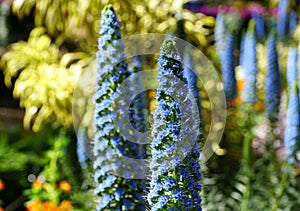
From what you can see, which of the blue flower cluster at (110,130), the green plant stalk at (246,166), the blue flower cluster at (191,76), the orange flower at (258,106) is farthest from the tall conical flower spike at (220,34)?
the blue flower cluster at (110,130)

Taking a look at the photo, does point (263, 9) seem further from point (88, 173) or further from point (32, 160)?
point (88, 173)

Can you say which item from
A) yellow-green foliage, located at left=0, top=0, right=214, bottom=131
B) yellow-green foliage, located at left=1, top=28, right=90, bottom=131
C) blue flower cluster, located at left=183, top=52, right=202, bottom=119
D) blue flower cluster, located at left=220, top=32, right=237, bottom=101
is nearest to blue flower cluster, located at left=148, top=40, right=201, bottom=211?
blue flower cluster, located at left=183, top=52, right=202, bottom=119

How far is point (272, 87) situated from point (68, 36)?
2584 mm

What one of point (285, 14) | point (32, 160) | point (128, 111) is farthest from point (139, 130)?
point (285, 14)

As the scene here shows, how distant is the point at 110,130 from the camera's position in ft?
7.89

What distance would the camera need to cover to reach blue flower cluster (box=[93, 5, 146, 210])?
241 cm

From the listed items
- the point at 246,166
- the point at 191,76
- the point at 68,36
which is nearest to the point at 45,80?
the point at 68,36

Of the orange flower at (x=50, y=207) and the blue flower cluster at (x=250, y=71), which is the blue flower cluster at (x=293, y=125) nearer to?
the blue flower cluster at (x=250, y=71)

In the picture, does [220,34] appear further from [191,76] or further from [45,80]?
[45,80]

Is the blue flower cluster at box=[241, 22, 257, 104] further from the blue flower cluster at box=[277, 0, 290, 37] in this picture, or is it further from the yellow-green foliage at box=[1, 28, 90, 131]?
the yellow-green foliage at box=[1, 28, 90, 131]

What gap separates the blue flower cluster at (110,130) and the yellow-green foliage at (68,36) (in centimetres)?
211

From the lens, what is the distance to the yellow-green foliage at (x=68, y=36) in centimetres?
490

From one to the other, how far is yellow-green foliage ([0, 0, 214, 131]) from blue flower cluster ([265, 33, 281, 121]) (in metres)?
1.11

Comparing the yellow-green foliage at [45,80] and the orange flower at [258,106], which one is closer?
the orange flower at [258,106]
